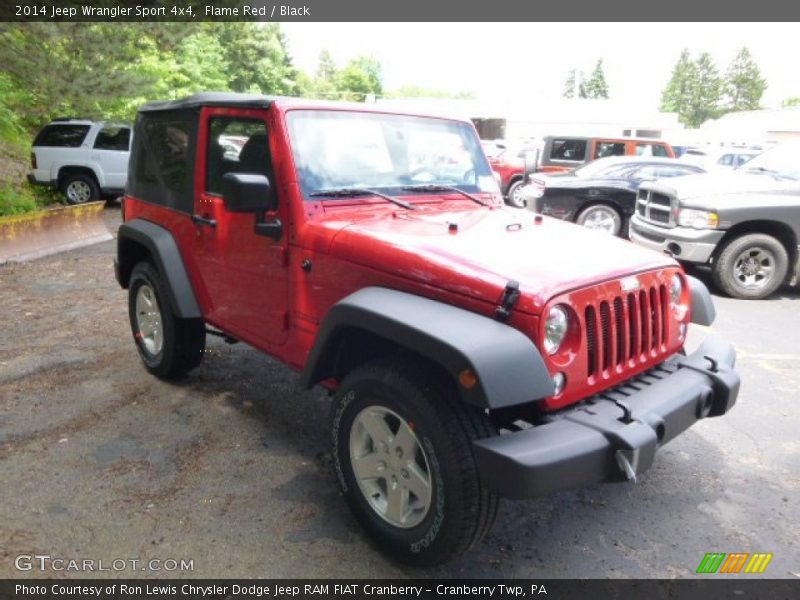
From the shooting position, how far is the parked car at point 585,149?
1464 cm

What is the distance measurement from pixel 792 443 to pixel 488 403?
280cm

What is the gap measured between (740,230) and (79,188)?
12.2m

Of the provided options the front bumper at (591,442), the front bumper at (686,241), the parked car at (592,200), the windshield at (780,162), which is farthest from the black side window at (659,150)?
the front bumper at (591,442)

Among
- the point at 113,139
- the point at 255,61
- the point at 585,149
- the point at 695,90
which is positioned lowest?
the point at 113,139

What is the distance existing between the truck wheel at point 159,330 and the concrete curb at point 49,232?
497 centimetres

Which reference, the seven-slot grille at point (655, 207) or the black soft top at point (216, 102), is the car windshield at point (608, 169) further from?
the black soft top at point (216, 102)

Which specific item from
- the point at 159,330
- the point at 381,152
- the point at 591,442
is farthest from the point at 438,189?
the point at 159,330

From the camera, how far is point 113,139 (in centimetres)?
1298

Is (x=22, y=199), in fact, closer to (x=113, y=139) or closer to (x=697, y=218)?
(x=113, y=139)

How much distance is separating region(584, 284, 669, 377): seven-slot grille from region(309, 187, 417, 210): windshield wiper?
131 cm

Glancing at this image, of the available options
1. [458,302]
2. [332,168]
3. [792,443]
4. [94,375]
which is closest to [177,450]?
[94,375]

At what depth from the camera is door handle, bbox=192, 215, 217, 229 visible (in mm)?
3816

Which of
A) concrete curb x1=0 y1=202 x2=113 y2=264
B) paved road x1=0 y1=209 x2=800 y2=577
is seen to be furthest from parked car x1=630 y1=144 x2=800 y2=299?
concrete curb x1=0 y1=202 x2=113 y2=264

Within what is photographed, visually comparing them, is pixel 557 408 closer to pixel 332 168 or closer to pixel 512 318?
pixel 512 318
